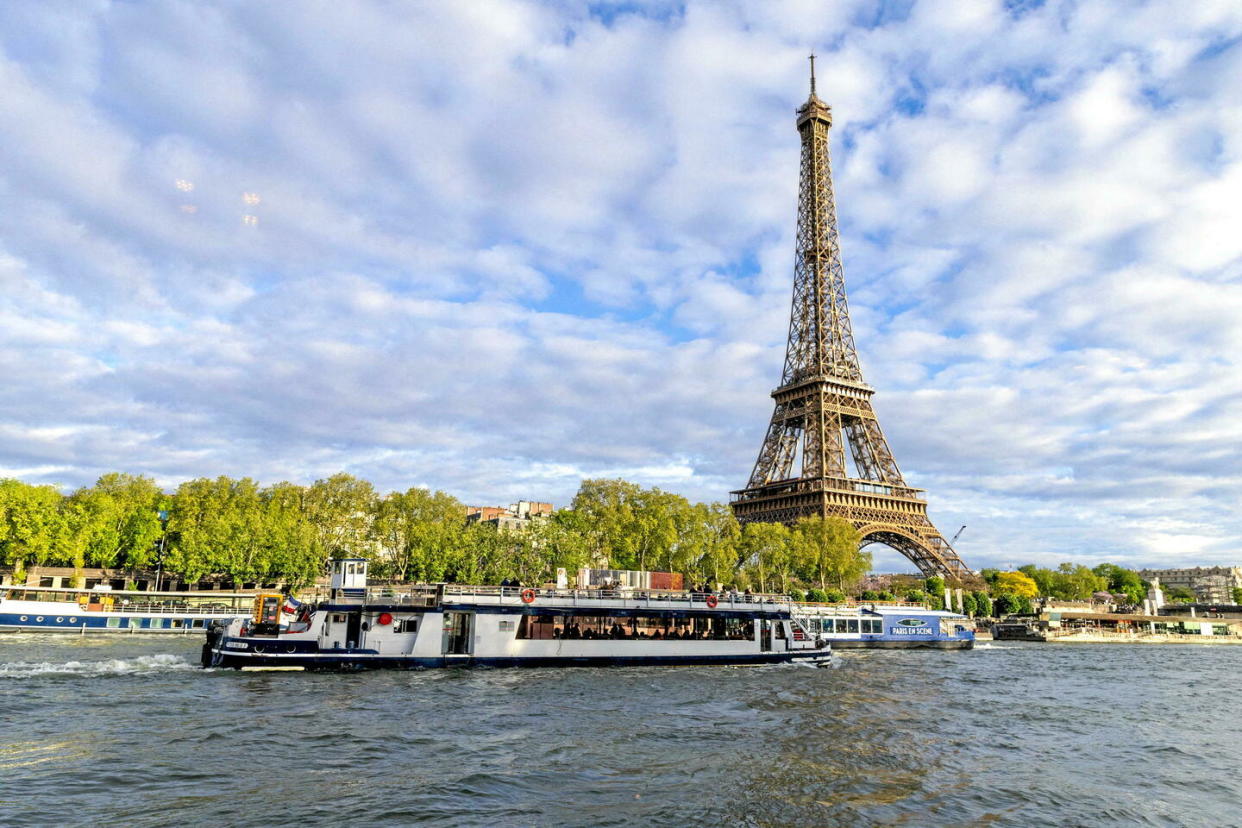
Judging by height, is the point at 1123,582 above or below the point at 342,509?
below

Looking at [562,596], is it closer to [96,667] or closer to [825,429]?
[96,667]

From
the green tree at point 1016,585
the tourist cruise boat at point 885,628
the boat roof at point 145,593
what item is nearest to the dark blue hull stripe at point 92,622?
the boat roof at point 145,593

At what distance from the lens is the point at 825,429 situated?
10638 cm

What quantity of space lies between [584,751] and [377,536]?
75.5 m

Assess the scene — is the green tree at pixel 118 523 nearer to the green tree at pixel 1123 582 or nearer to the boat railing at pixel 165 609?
the boat railing at pixel 165 609

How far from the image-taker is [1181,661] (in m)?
68.6

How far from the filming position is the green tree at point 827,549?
94.5m

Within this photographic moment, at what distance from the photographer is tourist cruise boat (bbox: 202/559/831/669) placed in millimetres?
38469

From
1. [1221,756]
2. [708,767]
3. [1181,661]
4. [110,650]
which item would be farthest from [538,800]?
[1181,661]

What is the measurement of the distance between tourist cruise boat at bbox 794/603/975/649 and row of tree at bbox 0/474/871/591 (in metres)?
23.6

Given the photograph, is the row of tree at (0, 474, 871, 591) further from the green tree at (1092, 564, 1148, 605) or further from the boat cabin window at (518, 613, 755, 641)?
the green tree at (1092, 564, 1148, 605)

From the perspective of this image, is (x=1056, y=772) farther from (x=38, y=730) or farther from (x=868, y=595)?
(x=868, y=595)

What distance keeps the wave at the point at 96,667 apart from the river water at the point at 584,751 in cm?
21

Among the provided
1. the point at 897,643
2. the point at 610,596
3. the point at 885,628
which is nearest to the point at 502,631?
the point at 610,596
